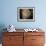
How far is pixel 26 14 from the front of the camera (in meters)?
4.55

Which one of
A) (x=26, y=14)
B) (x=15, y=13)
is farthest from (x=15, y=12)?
(x=26, y=14)

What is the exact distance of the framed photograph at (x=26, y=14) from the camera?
4.52 m

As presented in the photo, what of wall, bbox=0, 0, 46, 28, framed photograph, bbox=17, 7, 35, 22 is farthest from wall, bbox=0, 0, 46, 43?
framed photograph, bbox=17, 7, 35, 22

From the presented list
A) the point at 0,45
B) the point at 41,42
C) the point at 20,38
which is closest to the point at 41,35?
the point at 41,42

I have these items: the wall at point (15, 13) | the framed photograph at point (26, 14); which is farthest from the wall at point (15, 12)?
the framed photograph at point (26, 14)

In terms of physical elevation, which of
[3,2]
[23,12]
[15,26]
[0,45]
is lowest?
[0,45]

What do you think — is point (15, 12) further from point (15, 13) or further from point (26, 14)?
point (26, 14)

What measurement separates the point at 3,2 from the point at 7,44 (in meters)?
1.43

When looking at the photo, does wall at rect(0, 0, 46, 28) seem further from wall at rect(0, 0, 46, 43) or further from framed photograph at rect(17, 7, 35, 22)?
framed photograph at rect(17, 7, 35, 22)

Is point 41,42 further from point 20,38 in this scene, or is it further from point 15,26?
point 15,26

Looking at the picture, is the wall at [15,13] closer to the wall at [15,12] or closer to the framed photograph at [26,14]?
the wall at [15,12]

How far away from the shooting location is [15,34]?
404cm

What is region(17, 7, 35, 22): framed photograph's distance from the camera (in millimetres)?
4523

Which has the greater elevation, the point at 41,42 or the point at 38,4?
the point at 38,4
